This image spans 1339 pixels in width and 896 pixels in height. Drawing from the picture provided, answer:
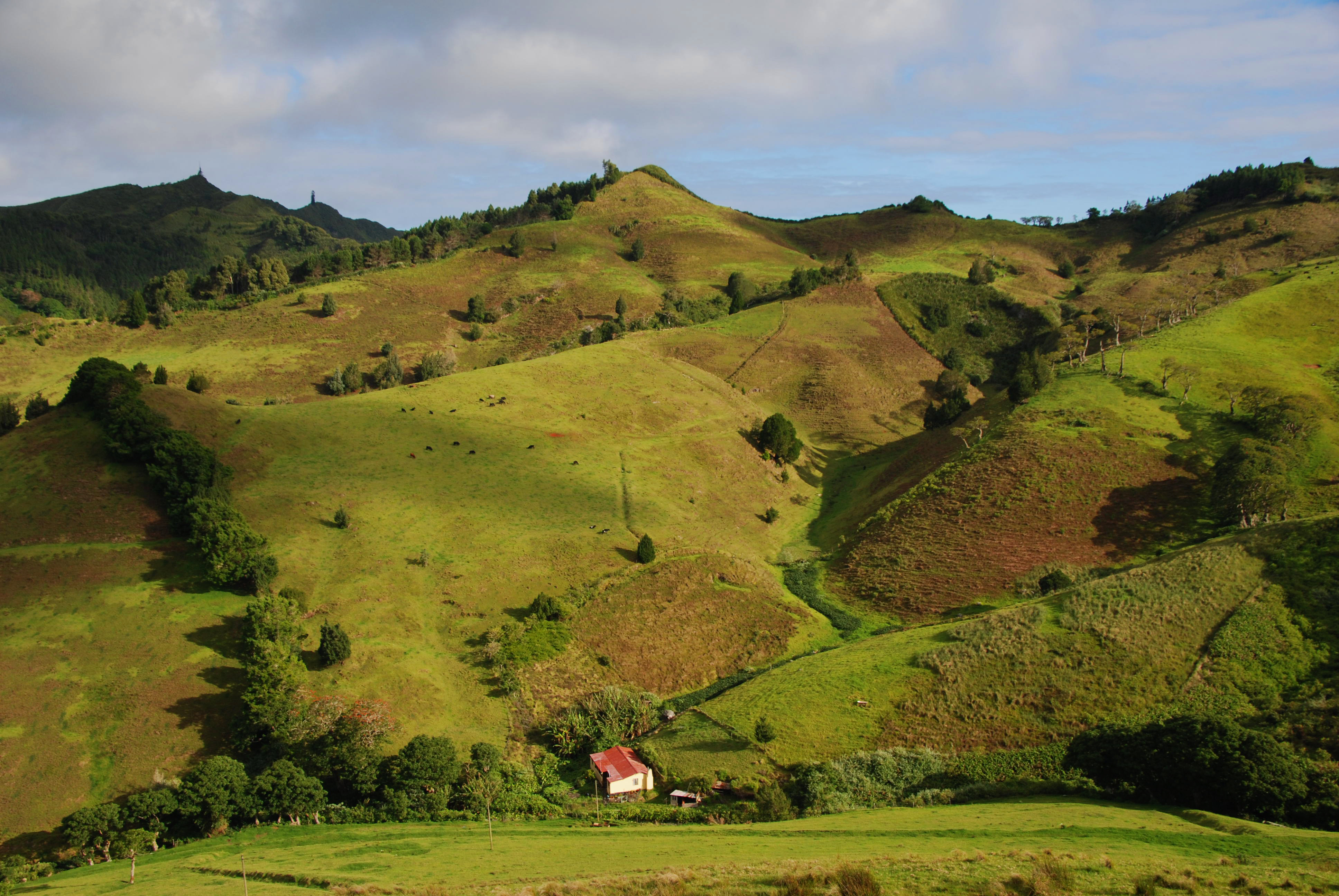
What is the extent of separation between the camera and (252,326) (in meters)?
109

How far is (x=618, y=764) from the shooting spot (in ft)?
118

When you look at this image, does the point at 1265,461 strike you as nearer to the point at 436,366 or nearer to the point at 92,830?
the point at 92,830

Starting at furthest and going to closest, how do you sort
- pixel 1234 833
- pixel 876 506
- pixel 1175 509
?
pixel 876 506 → pixel 1175 509 → pixel 1234 833

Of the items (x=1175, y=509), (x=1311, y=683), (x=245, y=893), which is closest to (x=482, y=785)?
(x=245, y=893)

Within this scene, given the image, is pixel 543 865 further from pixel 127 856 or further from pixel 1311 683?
pixel 1311 683

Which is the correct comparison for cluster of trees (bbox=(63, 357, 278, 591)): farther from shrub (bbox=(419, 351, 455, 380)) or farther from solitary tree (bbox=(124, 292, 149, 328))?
solitary tree (bbox=(124, 292, 149, 328))

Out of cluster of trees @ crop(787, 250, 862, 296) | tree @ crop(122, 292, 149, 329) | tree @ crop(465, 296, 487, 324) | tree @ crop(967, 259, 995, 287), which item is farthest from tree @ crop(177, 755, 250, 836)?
tree @ crop(967, 259, 995, 287)

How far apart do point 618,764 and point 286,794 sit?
47.2ft

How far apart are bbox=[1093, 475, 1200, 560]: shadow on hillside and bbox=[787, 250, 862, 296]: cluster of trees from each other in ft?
238

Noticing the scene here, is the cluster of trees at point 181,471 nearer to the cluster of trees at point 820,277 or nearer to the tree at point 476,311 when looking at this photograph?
the tree at point 476,311

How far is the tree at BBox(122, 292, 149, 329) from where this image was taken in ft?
353

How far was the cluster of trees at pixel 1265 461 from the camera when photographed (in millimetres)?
48625

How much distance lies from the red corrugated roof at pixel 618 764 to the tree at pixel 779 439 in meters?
42.7

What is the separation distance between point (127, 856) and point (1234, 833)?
39.9 m
